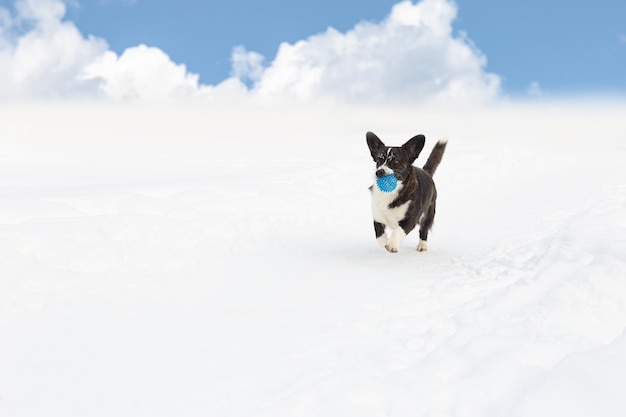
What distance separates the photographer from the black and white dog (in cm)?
609

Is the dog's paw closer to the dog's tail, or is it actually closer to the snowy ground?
the snowy ground

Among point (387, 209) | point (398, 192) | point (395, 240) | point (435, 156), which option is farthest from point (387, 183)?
point (435, 156)

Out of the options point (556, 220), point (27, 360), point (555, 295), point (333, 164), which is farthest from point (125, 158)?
point (555, 295)

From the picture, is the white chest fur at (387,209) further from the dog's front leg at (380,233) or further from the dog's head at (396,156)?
the dog's head at (396,156)

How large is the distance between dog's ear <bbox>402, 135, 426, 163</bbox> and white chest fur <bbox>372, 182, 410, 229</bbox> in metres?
0.36

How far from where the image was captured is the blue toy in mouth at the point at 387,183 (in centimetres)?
619

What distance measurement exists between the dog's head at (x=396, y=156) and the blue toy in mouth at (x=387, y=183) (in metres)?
0.06

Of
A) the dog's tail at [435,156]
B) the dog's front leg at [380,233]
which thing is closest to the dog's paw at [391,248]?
the dog's front leg at [380,233]

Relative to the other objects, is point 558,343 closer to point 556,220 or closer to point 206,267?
point 206,267

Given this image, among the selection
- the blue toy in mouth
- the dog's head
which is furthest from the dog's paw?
the dog's head

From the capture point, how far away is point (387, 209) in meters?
6.35

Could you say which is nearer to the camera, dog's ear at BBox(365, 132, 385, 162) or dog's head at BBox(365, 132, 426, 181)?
dog's head at BBox(365, 132, 426, 181)

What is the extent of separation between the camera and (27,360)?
12.1 ft

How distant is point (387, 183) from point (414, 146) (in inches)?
20.0
